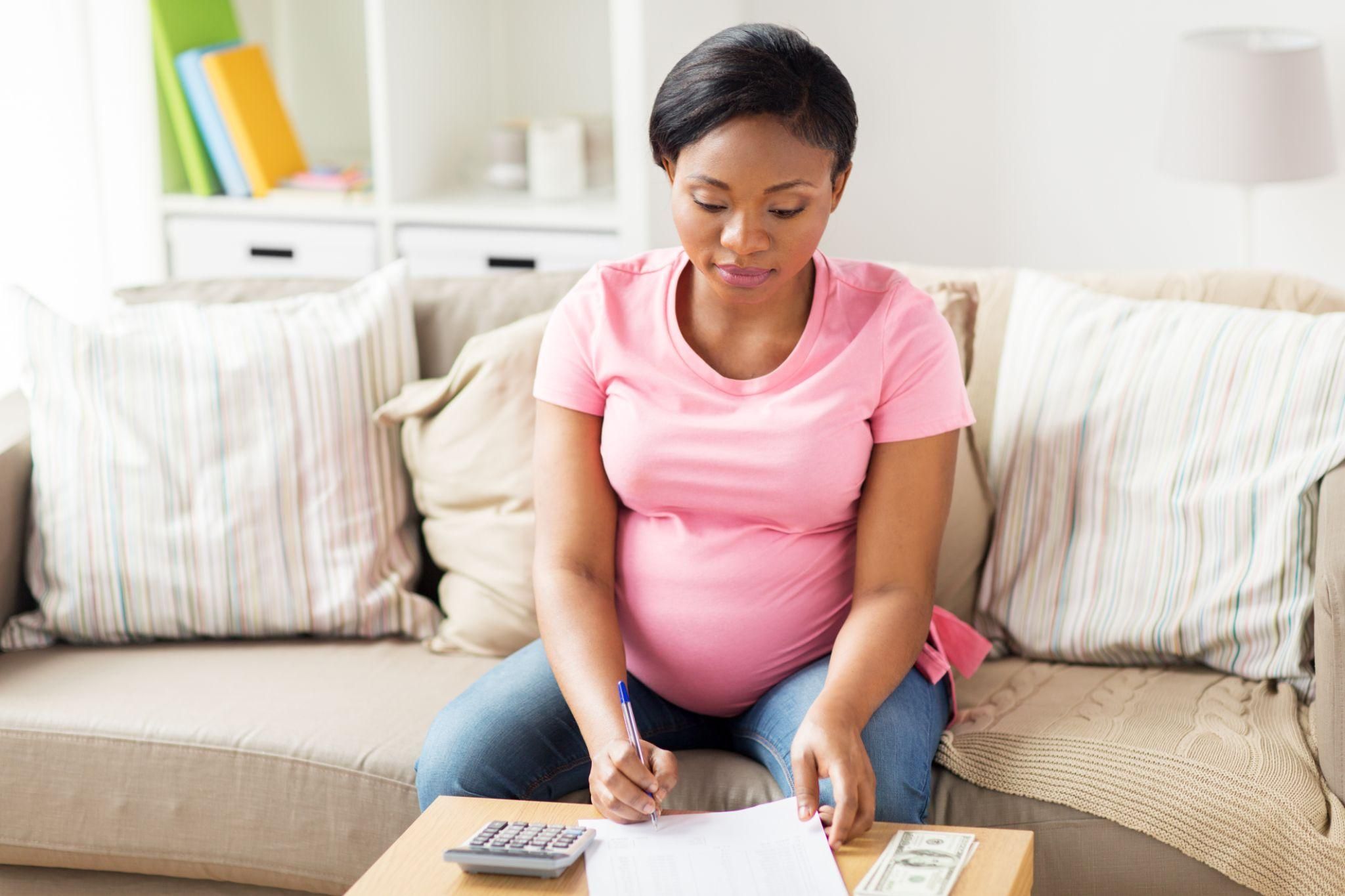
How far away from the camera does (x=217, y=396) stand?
1.85 m

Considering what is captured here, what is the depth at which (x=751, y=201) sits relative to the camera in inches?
52.2

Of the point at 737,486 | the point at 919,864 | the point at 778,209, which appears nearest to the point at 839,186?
the point at 778,209

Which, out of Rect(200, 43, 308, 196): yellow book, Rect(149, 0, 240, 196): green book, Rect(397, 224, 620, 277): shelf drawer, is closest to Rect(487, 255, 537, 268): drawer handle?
Rect(397, 224, 620, 277): shelf drawer

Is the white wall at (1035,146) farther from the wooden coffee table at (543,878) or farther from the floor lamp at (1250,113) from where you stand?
the wooden coffee table at (543,878)

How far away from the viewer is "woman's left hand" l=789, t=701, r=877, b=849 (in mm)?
1170

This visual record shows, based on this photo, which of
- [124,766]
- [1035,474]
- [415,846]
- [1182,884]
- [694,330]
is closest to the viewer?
[415,846]

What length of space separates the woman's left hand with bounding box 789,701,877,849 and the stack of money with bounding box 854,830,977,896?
4 cm

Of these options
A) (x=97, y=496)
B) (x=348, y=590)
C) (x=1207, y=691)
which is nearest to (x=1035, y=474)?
(x=1207, y=691)

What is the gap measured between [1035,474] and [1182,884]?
1.70 ft

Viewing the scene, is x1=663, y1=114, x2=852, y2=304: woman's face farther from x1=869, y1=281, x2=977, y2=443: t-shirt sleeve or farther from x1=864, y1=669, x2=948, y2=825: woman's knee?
x1=864, y1=669, x2=948, y2=825: woman's knee

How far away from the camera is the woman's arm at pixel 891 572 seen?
1.36 m

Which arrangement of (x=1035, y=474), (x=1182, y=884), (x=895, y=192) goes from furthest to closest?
(x=895, y=192) < (x=1035, y=474) < (x=1182, y=884)

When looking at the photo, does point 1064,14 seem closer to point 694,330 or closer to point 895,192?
point 895,192

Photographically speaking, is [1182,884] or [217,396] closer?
[1182,884]
